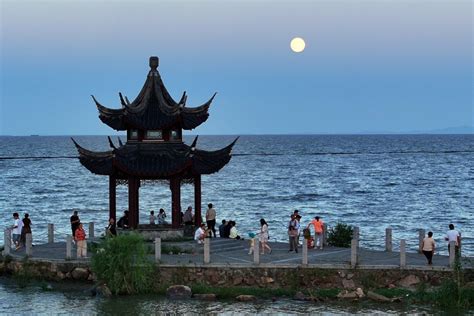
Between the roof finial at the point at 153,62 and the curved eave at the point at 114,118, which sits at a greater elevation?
the roof finial at the point at 153,62

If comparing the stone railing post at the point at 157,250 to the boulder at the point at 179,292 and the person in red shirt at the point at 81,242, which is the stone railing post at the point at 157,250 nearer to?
the boulder at the point at 179,292

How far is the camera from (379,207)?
9056cm

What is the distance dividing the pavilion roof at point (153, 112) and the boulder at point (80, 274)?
317 inches

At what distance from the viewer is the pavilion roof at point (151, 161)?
135 ft

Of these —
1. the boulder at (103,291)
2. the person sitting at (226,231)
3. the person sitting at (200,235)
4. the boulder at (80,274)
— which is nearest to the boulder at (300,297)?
the boulder at (103,291)

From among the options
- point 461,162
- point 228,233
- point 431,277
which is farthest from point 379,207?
point 461,162

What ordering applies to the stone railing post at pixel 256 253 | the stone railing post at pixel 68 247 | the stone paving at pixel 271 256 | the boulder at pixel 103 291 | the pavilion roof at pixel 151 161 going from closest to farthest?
the boulder at pixel 103 291, the stone railing post at pixel 256 253, the stone paving at pixel 271 256, the stone railing post at pixel 68 247, the pavilion roof at pixel 151 161

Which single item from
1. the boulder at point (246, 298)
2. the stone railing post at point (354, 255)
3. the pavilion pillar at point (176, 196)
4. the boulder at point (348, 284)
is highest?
the pavilion pillar at point (176, 196)

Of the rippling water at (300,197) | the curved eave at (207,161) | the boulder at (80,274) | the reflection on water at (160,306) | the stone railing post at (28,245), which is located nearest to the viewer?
the reflection on water at (160,306)

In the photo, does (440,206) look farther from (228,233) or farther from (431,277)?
(431,277)

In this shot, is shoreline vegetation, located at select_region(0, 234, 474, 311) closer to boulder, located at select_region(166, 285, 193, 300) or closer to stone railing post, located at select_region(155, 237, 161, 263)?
boulder, located at select_region(166, 285, 193, 300)

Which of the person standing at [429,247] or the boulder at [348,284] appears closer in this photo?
the boulder at [348,284]

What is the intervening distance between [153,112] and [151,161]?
2.61 meters

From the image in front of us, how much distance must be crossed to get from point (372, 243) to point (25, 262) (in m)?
26.1
